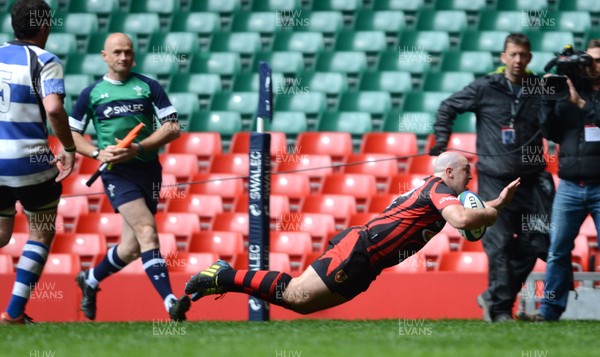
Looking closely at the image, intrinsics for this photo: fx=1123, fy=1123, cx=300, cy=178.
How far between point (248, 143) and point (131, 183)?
4.86m

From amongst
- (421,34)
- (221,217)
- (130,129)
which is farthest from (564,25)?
(130,129)

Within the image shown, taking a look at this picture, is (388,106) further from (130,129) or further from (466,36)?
(130,129)

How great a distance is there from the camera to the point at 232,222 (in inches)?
430

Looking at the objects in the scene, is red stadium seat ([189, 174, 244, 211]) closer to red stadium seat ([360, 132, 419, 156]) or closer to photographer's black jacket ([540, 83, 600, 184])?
red stadium seat ([360, 132, 419, 156])

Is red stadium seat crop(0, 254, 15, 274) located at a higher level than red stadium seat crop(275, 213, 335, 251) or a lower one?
lower

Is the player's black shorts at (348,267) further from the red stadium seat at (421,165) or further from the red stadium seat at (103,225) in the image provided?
the red stadium seat at (421,165)

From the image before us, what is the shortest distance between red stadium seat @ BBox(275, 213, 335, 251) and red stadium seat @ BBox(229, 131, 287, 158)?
113 cm

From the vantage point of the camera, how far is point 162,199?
11656 millimetres

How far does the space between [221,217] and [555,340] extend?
5.29 metres

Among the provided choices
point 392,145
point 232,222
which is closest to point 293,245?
point 232,222

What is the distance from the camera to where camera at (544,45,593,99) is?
289 inches

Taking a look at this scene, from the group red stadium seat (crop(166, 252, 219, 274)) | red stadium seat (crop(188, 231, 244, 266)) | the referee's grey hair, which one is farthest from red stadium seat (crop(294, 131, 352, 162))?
the referee's grey hair

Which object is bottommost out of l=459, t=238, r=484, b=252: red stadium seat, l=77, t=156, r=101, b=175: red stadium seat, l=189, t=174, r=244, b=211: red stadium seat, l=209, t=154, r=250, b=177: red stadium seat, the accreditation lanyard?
l=459, t=238, r=484, b=252: red stadium seat

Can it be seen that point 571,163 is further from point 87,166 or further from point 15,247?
point 87,166
